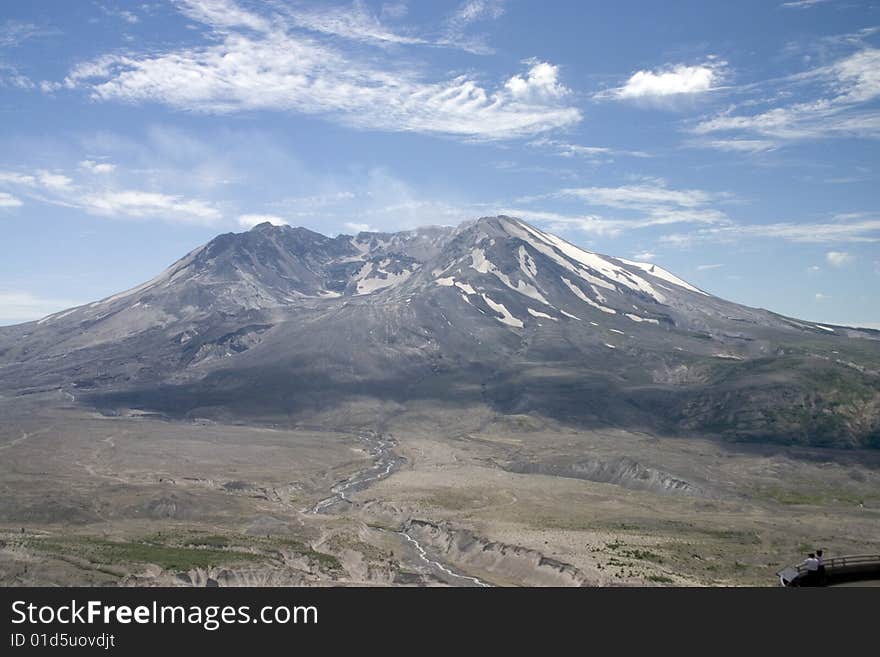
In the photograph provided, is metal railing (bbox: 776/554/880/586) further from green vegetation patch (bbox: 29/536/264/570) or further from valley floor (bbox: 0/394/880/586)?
green vegetation patch (bbox: 29/536/264/570)

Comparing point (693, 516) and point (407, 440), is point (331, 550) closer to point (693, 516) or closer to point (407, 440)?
point (693, 516)

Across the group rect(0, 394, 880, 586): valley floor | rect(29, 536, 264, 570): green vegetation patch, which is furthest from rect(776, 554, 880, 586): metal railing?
rect(29, 536, 264, 570): green vegetation patch

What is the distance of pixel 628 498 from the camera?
107438mm

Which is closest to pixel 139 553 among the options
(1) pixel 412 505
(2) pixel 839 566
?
(1) pixel 412 505

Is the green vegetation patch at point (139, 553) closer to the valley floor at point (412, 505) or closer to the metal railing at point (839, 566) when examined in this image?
the valley floor at point (412, 505)

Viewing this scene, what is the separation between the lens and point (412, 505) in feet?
324

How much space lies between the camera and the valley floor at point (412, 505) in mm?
63938

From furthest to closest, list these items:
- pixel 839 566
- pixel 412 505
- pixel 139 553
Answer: pixel 412 505
pixel 139 553
pixel 839 566

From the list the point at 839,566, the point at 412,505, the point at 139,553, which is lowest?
the point at 412,505

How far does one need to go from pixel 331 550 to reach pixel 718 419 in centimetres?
11632

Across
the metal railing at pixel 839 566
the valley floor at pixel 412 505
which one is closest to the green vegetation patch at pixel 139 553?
the valley floor at pixel 412 505

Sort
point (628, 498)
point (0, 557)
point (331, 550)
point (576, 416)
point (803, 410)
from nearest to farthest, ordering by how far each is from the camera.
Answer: point (0, 557)
point (331, 550)
point (628, 498)
point (803, 410)
point (576, 416)

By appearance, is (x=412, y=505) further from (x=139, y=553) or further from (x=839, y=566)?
(x=839, y=566)

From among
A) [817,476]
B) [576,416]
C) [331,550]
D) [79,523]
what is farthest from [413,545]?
[576,416]
